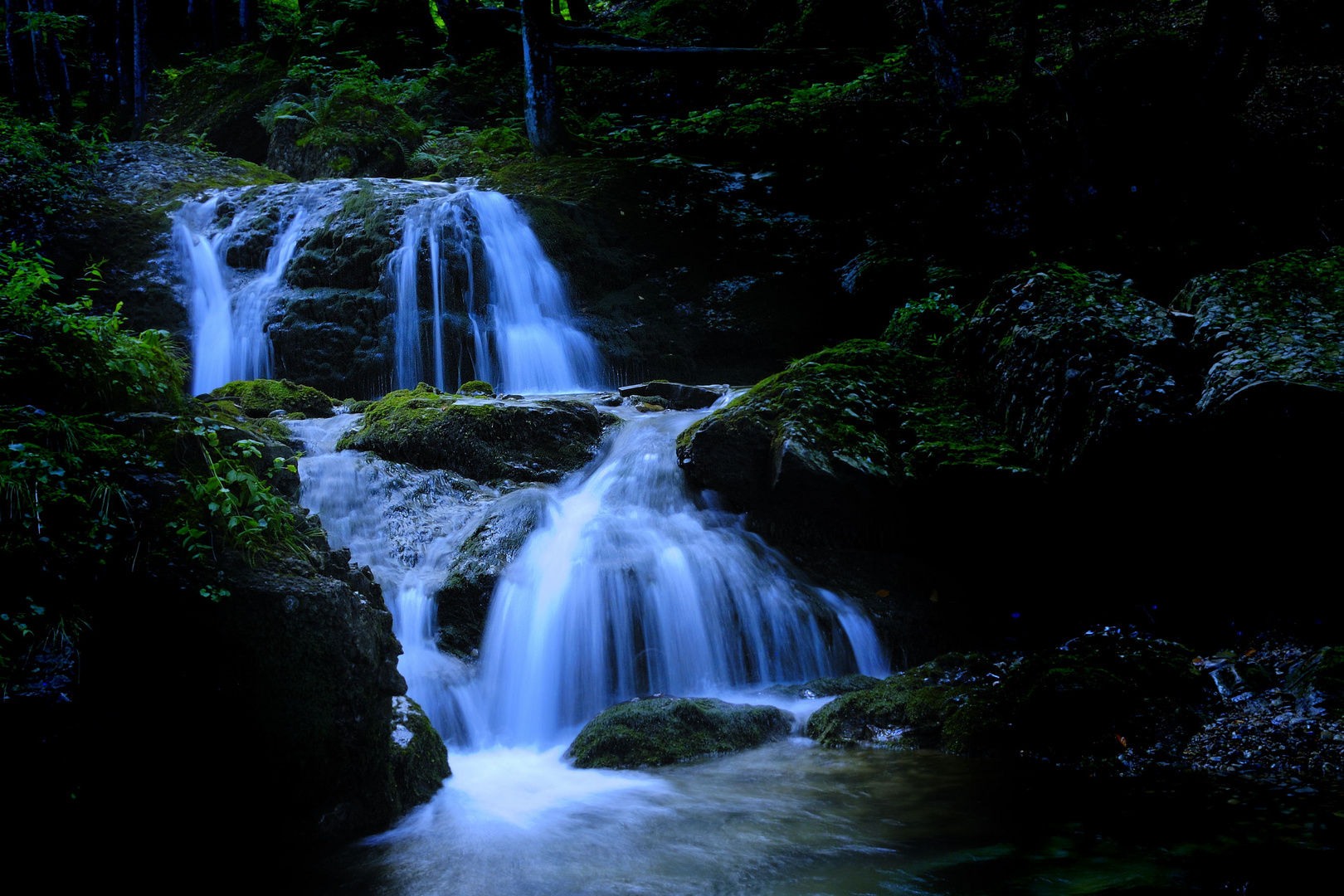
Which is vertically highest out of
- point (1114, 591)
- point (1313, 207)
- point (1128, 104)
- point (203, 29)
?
point (203, 29)

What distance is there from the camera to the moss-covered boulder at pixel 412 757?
4.03 meters

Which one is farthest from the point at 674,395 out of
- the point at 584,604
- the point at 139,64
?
the point at 139,64

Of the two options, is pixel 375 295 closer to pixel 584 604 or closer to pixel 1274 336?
pixel 584 604

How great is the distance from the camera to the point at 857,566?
688 cm

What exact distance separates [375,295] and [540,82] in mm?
6571

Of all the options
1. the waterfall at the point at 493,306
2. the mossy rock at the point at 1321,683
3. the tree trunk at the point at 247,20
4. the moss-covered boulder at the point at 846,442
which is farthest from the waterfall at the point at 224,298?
the tree trunk at the point at 247,20

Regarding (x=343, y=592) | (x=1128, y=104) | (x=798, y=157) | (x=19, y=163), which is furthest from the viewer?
(x=798, y=157)

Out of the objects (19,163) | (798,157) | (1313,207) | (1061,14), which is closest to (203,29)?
(19,163)

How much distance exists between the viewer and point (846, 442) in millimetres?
6590

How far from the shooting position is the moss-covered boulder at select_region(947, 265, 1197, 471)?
5.60m

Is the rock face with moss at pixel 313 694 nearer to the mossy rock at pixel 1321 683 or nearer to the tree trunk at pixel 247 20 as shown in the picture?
the mossy rock at pixel 1321 683

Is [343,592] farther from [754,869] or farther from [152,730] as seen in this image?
[754,869]

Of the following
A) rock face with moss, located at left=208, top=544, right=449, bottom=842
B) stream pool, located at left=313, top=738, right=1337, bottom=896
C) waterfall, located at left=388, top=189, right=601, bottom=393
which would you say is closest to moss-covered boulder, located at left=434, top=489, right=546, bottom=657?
stream pool, located at left=313, top=738, right=1337, bottom=896

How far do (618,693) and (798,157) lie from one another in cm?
1206
